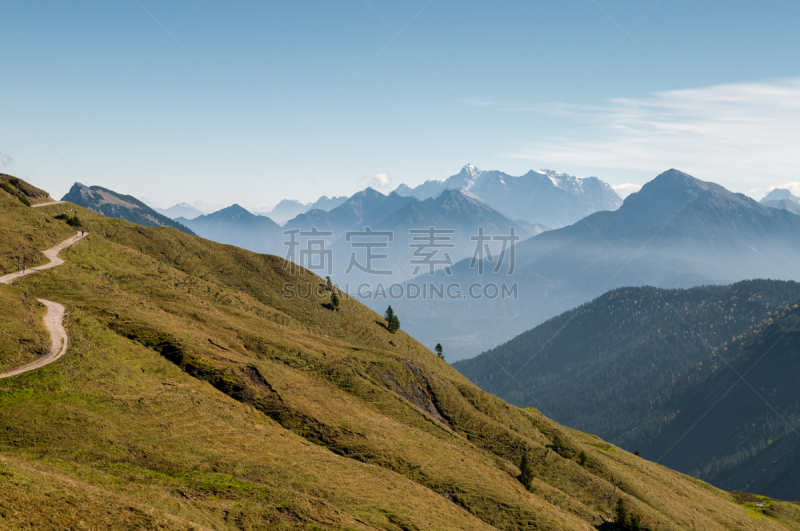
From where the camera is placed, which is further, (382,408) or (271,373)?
(382,408)

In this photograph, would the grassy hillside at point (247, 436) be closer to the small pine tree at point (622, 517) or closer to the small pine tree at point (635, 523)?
the small pine tree at point (622, 517)

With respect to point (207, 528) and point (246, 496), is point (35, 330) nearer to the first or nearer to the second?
point (246, 496)

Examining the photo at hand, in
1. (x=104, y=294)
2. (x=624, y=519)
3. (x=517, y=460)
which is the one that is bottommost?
(x=624, y=519)

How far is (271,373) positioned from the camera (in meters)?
69.2

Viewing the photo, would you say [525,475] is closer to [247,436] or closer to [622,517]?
[622,517]

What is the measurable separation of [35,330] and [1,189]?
89510mm

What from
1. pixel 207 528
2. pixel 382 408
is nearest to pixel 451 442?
pixel 382 408

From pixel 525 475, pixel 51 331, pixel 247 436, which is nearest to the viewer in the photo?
pixel 247 436

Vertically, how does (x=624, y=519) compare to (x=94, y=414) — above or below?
below

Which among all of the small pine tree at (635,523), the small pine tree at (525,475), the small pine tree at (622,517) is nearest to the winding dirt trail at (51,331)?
the small pine tree at (525,475)

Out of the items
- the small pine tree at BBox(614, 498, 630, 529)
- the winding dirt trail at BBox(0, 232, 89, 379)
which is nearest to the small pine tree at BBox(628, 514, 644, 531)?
the small pine tree at BBox(614, 498, 630, 529)

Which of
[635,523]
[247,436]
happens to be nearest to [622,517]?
[635,523]

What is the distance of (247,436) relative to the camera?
52.1 metres

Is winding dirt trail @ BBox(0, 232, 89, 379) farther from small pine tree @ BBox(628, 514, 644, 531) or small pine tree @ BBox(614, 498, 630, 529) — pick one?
small pine tree @ BBox(628, 514, 644, 531)
